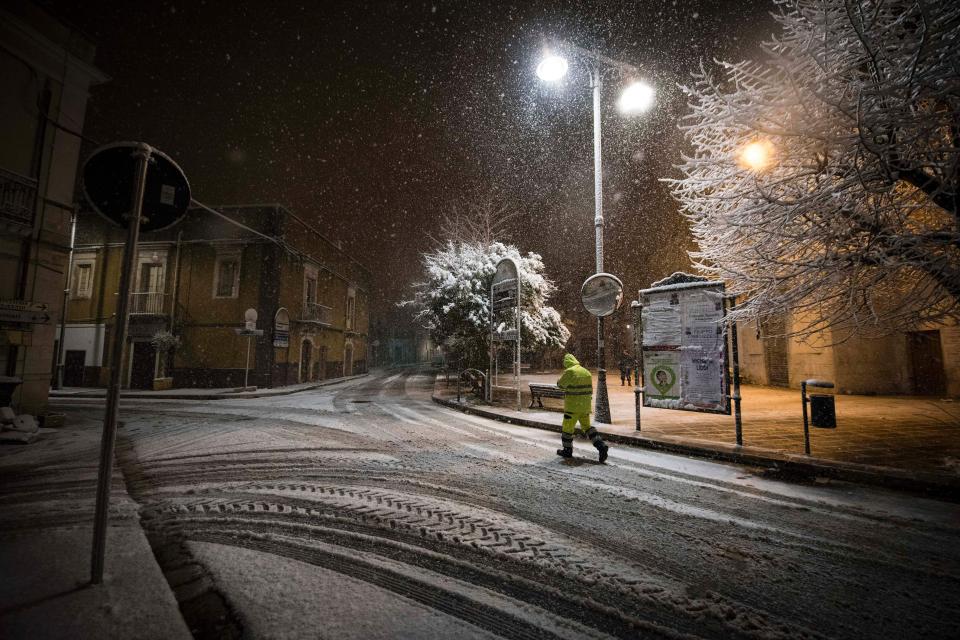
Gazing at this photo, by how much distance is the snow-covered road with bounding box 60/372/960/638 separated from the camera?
220cm

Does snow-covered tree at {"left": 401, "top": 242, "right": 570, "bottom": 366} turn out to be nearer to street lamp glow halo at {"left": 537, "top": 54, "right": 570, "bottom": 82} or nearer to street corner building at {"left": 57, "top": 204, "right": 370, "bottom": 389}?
street lamp glow halo at {"left": 537, "top": 54, "right": 570, "bottom": 82}

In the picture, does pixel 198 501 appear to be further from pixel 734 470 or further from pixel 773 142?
pixel 773 142

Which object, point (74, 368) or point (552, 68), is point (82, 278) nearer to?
point (74, 368)

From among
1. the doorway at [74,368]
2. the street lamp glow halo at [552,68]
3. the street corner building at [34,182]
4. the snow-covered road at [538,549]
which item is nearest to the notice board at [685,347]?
the snow-covered road at [538,549]

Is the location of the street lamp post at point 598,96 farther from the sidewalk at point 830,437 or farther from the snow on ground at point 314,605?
the snow on ground at point 314,605

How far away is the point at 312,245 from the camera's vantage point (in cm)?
2447

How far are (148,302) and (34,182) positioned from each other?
1353 centimetres

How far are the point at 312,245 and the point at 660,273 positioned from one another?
83.3ft

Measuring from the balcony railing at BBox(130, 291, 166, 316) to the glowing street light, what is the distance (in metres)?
24.3

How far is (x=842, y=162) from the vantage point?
5.77m

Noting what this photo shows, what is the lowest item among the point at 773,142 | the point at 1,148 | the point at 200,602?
the point at 200,602

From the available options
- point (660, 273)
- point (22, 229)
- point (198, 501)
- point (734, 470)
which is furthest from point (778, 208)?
point (660, 273)

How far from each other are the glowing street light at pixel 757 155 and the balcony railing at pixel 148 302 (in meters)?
24.3

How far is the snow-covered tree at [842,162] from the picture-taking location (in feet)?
16.1
